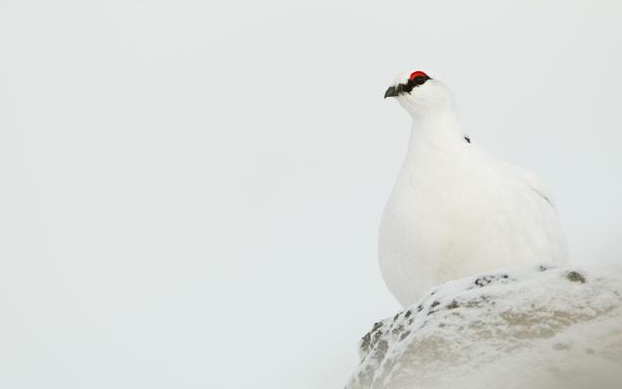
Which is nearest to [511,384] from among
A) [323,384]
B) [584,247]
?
[584,247]

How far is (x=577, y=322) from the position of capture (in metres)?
4.25

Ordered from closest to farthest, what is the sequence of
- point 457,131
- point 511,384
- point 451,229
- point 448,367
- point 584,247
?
point 511,384 < point 448,367 < point 451,229 < point 457,131 < point 584,247

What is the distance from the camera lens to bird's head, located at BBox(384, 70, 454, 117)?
26.5ft

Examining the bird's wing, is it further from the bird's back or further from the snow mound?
the snow mound

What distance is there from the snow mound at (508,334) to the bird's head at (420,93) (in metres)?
3.23

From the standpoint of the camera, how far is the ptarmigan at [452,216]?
24.2ft

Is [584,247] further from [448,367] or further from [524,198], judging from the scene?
[448,367]

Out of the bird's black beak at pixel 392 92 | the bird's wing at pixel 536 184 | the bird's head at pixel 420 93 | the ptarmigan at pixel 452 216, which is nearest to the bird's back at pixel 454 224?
the ptarmigan at pixel 452 216

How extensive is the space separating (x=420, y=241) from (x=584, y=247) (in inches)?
310

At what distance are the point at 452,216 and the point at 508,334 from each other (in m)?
3.10

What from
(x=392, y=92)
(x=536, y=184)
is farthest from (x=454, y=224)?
(x=392, y=92)

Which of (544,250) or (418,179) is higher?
(418,179)

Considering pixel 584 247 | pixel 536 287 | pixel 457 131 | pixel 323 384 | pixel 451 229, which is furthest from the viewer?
pixel 323 384

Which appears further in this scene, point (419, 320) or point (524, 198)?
point (524, 198)
